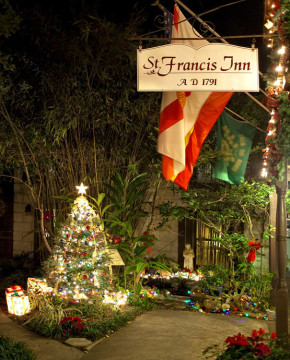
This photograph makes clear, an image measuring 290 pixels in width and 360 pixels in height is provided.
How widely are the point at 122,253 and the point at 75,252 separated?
1.71m

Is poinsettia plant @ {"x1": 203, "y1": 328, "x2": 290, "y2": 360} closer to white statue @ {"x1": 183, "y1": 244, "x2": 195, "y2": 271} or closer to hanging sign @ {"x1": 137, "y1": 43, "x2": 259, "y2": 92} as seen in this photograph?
hanging sign @ {"x1": 137, "y1": 43, "x2": 259, "y2": 92}

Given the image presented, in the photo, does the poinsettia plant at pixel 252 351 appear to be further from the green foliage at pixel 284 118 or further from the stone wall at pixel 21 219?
the stone wall at pixel 21 219

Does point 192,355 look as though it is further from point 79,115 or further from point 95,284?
point 79,115

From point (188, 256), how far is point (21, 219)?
19.5 feet

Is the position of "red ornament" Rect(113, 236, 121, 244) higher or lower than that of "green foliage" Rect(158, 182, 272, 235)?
Answer: lower

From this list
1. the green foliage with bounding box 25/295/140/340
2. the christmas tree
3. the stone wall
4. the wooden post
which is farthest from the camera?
the stone wall

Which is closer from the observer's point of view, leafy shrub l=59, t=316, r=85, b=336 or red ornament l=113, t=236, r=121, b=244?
leafy shrub l=59, t=316, r=85, b=336

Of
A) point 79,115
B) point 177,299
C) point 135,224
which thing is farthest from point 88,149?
point 177,299

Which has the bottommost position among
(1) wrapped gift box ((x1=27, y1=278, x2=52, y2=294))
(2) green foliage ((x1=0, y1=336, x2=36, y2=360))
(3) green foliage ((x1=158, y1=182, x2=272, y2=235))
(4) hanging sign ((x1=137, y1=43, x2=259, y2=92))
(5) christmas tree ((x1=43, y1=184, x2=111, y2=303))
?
(2) green foliage ((x1=0, y1=336, x2=36, y2=360))

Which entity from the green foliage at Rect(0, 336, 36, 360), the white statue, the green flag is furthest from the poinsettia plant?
the white statue

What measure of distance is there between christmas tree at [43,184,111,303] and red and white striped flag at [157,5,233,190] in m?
1.78

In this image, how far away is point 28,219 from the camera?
1473 centimetres

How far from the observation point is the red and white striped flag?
7434mm

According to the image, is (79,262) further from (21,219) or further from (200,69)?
(21,219)
